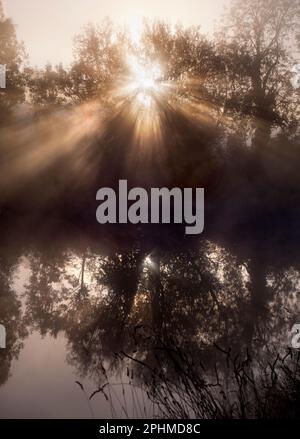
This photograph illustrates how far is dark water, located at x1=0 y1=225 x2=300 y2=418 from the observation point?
624cm

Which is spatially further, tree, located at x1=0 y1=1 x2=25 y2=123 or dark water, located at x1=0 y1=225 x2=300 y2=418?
tree, located at x1=0 y1=1 x2=25 y2=123

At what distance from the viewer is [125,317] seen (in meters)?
9.30

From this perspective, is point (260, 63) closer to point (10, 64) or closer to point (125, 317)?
point (10, 64)

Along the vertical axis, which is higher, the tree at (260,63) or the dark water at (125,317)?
the tree at (260,63)

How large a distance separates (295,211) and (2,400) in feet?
60.0

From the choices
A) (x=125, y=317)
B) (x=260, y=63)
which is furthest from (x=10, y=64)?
(x=125, y=317)

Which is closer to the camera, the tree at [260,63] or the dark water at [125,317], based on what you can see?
the dark water at [125,317]

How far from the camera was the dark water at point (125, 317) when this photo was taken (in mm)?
6242

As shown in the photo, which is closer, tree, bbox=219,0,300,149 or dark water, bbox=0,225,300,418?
dark water, bbox=0,225,300,418

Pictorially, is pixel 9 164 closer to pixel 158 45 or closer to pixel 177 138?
pixel 177 138

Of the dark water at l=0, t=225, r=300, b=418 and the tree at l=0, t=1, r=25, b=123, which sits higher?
the tree at l=0, t=1, r=25, b=123

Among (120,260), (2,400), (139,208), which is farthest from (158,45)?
(2,400)

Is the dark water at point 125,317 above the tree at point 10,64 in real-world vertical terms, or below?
below

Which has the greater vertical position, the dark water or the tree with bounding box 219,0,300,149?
the tree with bounding box 219,0,300,149
